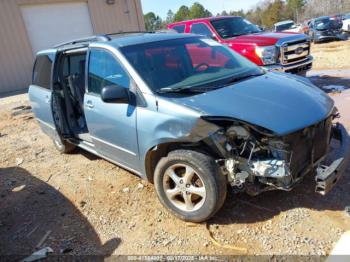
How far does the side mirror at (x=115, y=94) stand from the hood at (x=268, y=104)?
1.94ft

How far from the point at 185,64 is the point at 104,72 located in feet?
3.19

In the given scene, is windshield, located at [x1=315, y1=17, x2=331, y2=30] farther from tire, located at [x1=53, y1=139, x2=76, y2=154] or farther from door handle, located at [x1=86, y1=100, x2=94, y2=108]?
door handle, located at [x1=86, y1=100, x2=94, y2=108]

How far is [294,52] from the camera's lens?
23.1 ft

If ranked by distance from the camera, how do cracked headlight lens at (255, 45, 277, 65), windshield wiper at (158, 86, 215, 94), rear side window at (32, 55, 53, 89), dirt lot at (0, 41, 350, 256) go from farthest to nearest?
cracked headlight lens at (255, 45, 277, 65) → rear side window at (32, 55, 53, 89) → windshield wiper at (158, 86, 215, 94) → dirt lot at (0, 41, 350, 256)

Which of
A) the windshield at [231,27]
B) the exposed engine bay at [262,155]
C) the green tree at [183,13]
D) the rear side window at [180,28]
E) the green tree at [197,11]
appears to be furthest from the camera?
the green tree at [183,13]

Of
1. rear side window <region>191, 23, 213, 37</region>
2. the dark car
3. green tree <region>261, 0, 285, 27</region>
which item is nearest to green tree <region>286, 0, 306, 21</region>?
green tree <region>261, 0, 285, 27</region>

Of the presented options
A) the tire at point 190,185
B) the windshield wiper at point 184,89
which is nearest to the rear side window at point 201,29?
the windshield wiper at point 184,89

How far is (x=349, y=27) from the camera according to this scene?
59.4 ft

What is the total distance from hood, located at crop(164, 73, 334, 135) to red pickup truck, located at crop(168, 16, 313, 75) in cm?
356

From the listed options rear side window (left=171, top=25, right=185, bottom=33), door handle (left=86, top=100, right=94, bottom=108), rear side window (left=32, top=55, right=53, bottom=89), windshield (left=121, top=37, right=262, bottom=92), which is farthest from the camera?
rear side window (left=171, top=25, right=185, bottom=33)

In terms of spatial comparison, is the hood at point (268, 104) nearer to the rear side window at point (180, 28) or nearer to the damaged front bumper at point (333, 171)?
the damaged front bumper at point (333, 171)

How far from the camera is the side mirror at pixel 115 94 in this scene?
3.24 metres

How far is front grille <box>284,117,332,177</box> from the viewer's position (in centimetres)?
275

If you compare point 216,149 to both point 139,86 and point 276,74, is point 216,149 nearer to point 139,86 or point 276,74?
point 139,86
